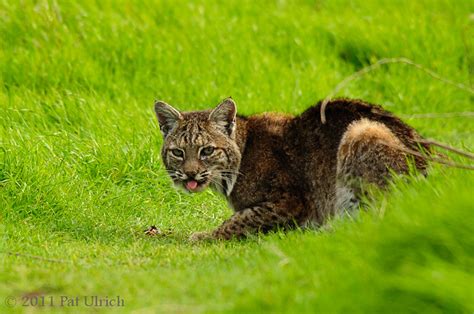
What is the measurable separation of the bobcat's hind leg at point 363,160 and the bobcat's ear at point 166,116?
1448 mm

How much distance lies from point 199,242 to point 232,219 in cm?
39

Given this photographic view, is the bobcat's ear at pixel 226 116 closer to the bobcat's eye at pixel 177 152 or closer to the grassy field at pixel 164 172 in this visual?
the bobcat's eye at pixel 177 152

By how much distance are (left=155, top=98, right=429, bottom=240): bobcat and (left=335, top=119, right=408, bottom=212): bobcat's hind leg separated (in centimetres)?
1

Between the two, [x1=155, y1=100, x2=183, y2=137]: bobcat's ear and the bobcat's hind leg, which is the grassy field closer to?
the bobcat's hind leg

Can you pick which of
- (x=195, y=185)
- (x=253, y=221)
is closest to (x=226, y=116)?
(x=195, y=185)

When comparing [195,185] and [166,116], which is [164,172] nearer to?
[166,116]

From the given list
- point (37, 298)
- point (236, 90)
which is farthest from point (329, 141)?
point (236, 90)

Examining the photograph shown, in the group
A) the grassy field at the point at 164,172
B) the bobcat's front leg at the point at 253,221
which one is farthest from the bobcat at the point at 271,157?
the grassy field at the point at 164,172

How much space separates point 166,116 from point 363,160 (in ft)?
6.10

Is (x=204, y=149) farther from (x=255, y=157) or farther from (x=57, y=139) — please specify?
(x=57, y=139)

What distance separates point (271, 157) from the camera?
7.90m

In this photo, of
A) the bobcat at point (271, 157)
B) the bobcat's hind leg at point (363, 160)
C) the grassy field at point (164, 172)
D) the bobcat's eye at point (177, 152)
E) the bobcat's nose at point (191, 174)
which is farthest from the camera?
the bobcat's eye at point (177, 152)

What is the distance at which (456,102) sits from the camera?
12367 mm

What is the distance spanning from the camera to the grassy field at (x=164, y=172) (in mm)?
5262
